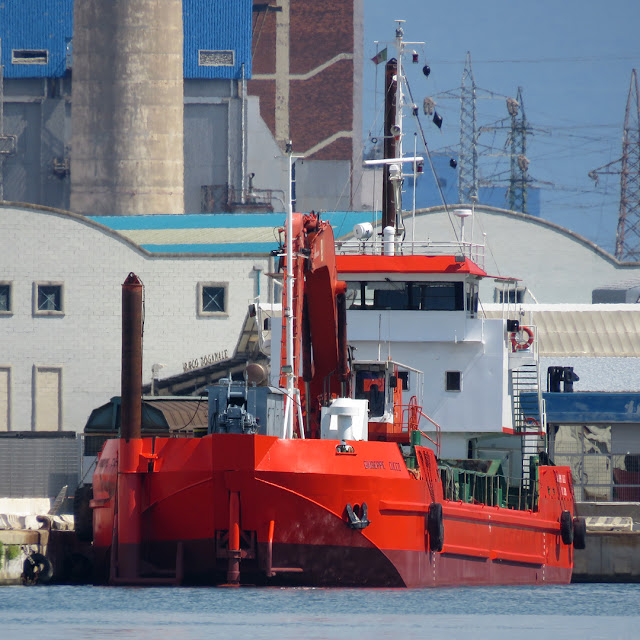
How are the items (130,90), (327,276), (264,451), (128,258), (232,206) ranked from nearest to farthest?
(264,451) → (327,276) → (128,258) → (130,90) → (232,206)

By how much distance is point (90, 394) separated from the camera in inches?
2859

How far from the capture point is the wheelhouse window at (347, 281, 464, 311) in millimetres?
41156

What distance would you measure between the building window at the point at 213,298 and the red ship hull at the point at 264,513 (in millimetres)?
36298

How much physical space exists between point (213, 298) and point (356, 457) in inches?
1522

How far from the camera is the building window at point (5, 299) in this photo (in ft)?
237

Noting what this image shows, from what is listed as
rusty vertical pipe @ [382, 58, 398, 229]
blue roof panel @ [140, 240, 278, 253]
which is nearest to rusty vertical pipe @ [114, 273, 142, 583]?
rusty vertical pipe @ [382, 58, 398, 229]

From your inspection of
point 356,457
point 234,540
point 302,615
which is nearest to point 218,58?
point 356,457

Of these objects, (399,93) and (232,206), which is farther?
(232,206)

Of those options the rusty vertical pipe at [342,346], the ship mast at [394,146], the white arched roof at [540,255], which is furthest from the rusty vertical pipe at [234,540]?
the white arched roof at [540,255]

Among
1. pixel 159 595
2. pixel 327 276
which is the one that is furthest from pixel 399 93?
pixel 159 595

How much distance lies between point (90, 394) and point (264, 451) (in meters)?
40.1

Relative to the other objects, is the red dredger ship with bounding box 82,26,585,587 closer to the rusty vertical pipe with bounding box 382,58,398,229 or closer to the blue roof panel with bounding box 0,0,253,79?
the rusty vertical pipe with bounding box 382,58,398,229

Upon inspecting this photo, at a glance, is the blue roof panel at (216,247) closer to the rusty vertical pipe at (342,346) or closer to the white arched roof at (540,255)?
the white arched roof at (540,255)

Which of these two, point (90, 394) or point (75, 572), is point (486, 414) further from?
point (90, 394)
